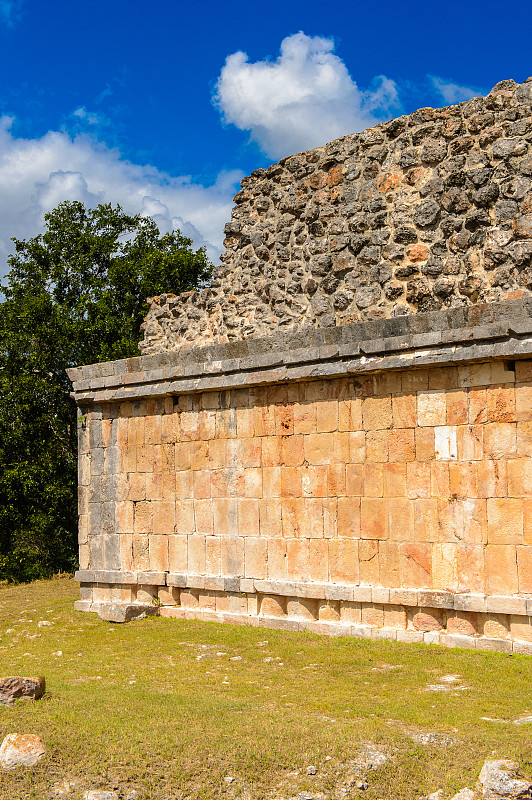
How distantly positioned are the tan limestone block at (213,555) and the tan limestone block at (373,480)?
2.55 meters

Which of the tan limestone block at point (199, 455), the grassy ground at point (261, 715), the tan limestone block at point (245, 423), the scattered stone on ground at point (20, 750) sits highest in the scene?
the tan limestone block at point (245, 423)

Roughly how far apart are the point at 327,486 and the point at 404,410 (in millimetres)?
1435

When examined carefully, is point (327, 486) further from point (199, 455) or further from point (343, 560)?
point (199, 455)

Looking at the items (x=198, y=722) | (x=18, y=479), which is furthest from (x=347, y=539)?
(x=18, y=479)

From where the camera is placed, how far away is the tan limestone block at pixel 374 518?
31.0 ft

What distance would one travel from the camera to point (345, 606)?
9750 mm

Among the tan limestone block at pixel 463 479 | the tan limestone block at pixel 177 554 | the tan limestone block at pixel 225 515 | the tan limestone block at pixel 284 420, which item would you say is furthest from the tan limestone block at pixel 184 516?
the tan limestone block at pixel 463 479

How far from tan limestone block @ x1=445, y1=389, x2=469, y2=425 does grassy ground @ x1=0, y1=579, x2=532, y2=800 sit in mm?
2558

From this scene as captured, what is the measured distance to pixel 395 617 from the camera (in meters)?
9.29

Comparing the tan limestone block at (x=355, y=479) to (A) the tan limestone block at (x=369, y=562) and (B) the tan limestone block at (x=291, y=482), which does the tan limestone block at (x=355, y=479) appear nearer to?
(A) the tan limestone block at (x=369, y=562)

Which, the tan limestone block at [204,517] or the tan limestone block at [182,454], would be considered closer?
the tan limestone block at [204,517]

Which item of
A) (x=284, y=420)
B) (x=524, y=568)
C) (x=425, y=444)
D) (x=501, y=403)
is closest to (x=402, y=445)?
(x=425, y=444)

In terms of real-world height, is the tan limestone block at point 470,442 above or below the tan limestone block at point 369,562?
above

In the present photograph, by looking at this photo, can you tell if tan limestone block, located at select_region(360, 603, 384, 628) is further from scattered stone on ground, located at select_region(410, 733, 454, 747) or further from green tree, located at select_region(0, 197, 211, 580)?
green tree, located at select_region(0, 197, 211, 580)
